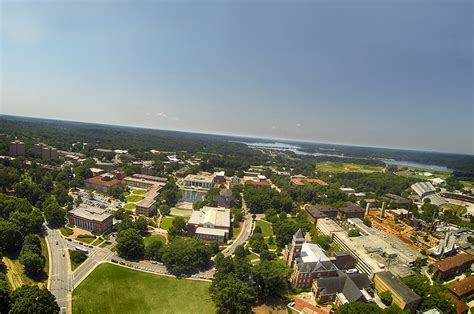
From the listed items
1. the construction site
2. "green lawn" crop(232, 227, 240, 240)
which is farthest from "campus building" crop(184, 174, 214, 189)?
the construction site

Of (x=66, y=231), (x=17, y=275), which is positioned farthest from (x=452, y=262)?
(x=66, y=231)

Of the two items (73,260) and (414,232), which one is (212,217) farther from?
(414,232)

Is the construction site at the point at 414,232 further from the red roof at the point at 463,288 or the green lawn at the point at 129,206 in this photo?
the green lawn at the point at 129,206

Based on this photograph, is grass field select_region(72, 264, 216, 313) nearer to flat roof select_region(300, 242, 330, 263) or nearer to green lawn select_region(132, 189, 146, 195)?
flat roof select_region(300, 242, 330, 263)

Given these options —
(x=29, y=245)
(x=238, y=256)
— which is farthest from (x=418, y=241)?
(x=29, y=245)

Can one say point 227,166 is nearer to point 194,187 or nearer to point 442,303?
point 194,187

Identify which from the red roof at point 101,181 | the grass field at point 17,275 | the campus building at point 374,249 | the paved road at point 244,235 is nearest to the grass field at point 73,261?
the grass field at point 17,275
